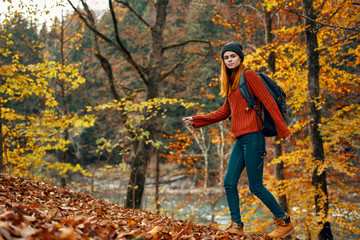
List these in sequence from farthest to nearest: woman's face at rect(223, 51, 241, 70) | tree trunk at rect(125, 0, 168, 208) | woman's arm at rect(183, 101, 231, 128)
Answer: tree trunk at rect(125, 0, 168, 208)
woman's arm at rect(183, 101, 231, 128)
woman's face at rect(223, 51, 241, 70)

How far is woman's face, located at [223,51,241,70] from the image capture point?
3.20 metres

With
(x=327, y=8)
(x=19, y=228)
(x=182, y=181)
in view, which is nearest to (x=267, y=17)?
(x=327, y=8)

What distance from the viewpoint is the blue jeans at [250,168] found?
2.99 m

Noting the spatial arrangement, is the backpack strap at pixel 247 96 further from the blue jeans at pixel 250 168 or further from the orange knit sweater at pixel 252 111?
the blue jeans at pixel 250 168

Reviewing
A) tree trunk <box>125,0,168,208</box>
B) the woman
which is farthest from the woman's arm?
tree trunk <box>125,0,168,208</box>

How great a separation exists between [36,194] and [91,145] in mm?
25145

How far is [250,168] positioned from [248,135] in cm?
35

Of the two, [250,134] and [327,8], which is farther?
[327,8]

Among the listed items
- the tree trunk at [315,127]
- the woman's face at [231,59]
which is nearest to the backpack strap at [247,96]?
the woman's face at [231,59]

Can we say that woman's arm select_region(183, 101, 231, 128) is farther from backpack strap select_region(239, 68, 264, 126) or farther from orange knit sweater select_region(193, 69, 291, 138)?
backpack strap select_region(239, 68, 264, 126)

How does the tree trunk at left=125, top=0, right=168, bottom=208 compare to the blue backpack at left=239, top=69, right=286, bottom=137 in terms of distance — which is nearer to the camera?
the blue backpack at left=239, top=69, right=286, bottom=137

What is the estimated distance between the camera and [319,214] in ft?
19.6

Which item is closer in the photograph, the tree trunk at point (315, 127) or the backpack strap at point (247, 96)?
the backpack strap at point (247, 96)

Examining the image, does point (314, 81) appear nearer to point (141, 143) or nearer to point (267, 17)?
point (267, 17)
